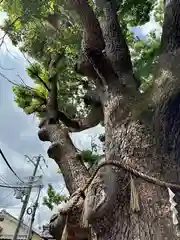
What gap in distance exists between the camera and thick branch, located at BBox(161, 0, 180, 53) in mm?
2253

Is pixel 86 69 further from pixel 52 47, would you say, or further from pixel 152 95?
pixel 52 47

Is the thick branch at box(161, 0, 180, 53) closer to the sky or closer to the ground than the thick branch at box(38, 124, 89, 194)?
closer to the sky

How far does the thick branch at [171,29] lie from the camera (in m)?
2.25

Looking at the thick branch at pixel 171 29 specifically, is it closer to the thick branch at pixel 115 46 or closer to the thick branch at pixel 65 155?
the thick branch at pixel 115 46

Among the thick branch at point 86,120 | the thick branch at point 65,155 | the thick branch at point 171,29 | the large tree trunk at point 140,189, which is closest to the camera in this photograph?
the large tree trunk at point 140,189

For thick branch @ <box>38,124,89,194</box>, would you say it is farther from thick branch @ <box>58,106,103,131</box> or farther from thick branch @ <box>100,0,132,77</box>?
thick branch @ <box>100,0,132,77</box>

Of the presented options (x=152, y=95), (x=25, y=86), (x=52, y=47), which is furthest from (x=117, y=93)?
(x=25, y=86)

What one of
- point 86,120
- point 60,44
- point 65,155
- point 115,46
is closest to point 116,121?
point 65,155

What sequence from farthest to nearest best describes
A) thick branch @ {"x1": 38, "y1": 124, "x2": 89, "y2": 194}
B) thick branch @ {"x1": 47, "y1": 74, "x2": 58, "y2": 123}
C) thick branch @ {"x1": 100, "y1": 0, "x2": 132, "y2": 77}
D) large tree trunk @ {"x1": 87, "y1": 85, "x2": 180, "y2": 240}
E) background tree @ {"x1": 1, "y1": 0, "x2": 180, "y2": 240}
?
thick branch @ {"x1": 47, "y1": 74, "x2": 58, "y2": 123}
thick branch @ {"x1": 100, "y1": 0, "x2": 132, "y2": 77}
thick branch @ {"x1": 38, "y1": 124, "x2": 89, "y2": 194}
background tree @ {"x1": 1, "y1": 0, "x2": 180, "y2": 240}
large tree trunk @ {"x1": 87, "y1": 85, "x2": 180, "y2": 240}

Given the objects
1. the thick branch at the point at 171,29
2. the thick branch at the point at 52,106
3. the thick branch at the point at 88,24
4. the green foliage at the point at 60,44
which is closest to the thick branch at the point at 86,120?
the thick branch at the point at 52,106

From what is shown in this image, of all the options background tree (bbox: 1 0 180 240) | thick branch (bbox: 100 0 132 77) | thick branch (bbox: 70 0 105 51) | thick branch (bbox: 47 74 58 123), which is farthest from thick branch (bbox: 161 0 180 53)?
thick branch (bbox: 47 74 58 123)

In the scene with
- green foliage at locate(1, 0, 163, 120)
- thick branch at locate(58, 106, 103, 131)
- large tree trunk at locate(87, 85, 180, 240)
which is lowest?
large tree trunk at locate(87, 85, 180, 240)

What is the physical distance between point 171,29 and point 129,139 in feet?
3.62

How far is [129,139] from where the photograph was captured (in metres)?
1.88
